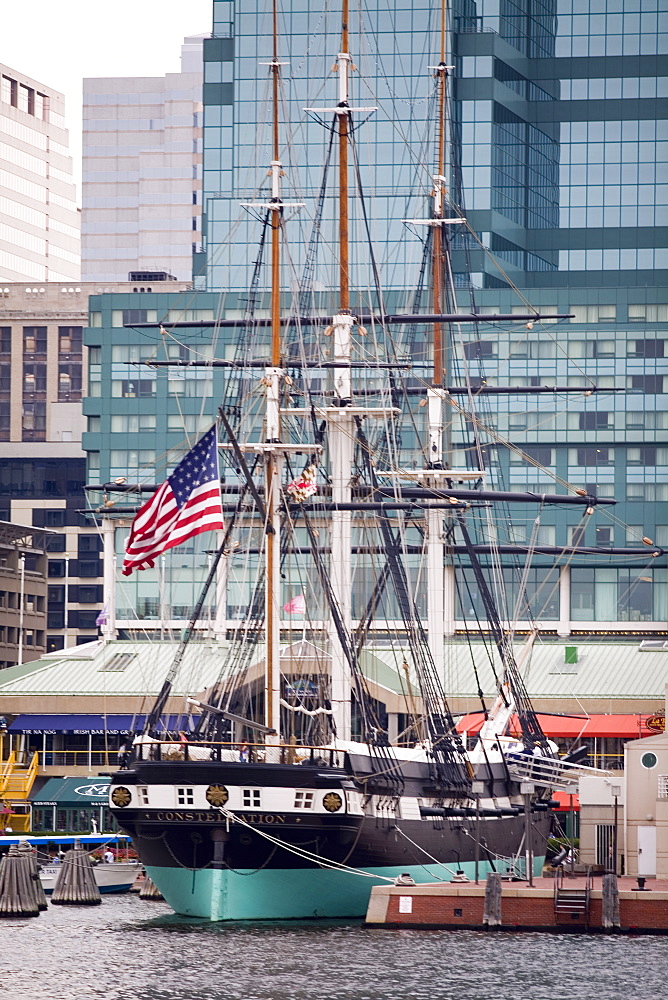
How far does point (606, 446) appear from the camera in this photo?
508 feet

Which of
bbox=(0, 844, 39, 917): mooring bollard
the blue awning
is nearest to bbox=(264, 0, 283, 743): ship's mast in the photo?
bbox=(0, 844, 39, 917): mooring bollard

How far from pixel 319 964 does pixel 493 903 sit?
7.48 meters

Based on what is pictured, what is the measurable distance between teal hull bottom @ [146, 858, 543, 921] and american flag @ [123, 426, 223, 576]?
35.0ft

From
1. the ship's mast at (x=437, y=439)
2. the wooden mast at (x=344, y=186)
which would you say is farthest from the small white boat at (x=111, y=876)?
the wooden mast at (x=344, y=186)

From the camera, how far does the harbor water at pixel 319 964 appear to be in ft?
161

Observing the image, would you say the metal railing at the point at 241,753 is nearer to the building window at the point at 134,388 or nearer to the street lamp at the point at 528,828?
the street lamp at the point at 528,828

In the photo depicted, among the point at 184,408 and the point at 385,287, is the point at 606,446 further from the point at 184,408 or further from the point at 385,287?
the point at 184,408

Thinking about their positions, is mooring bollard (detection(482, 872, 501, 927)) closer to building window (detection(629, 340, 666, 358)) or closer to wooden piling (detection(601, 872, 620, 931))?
wooden piling (detection(601, 872, 620, 931))

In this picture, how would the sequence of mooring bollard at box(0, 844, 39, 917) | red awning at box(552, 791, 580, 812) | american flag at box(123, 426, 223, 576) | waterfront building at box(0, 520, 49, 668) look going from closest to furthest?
american flag at box(123, 426, 223, 576)
mooring bollard at box(0, 844, 39, 917)
red awning at box(552, 791, 580, 812)
waterfront building at box(0, 520, 49, 668)

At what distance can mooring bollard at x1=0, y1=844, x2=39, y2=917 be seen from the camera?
7012cm

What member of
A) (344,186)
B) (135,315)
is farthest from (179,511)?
(135,315)

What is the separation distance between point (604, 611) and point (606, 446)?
12683mm

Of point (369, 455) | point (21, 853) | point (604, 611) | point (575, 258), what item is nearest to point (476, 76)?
point (575, 258)

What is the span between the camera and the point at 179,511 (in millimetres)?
63969
